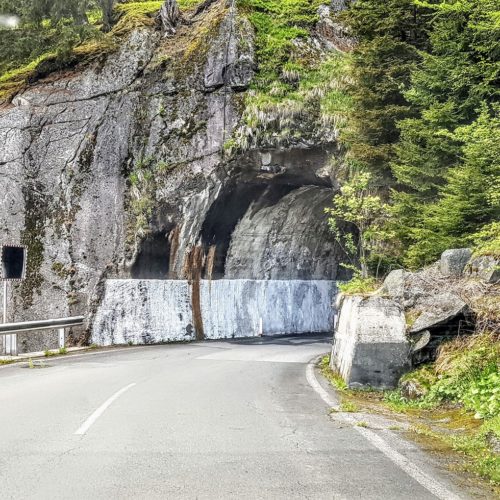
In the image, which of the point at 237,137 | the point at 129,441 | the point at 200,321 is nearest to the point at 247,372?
the point at 129,441

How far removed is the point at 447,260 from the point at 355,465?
20.8ft

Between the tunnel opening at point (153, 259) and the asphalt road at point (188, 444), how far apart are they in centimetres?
995

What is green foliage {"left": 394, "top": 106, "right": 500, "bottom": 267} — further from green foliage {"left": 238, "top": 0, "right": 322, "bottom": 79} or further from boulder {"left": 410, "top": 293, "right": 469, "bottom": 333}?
green foliage {"left": 238, "top": 0, "right": 322, "bottom": 79}

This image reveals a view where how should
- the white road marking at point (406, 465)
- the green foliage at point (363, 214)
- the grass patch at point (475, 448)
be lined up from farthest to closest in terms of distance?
the green foliage at point (363, 214) → the grass patch at point (475, 448) → the white road marking at point (406, 465)

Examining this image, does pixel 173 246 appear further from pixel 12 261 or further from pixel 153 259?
pixel 12 261

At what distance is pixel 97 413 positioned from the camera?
732 centimetres

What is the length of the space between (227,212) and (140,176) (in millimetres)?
3476

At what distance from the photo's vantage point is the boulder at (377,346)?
8953 mm

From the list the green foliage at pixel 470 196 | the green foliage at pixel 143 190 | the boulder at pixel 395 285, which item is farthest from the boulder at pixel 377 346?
the green foliage at pixel 143 190

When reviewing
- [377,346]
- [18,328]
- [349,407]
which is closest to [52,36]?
[18,328]

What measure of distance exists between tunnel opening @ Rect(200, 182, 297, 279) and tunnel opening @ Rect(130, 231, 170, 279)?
58.1 inches

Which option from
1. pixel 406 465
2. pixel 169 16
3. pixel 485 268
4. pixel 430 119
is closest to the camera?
pixel 406 465

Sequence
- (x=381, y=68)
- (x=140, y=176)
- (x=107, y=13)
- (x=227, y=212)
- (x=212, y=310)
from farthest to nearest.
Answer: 1. (x=107, y=13)
2. (x=227, y=212)
3. (x=212, y=310)
4. (x=140, y=176)
5. (x=381, y=68)

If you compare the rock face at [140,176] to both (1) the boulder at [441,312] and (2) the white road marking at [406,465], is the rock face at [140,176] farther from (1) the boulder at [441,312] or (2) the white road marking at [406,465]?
(2) the white road marking at [406,465]
